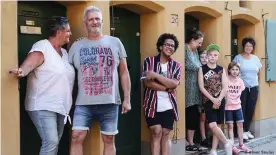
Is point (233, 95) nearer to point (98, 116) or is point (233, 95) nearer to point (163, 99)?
point (163, 99)

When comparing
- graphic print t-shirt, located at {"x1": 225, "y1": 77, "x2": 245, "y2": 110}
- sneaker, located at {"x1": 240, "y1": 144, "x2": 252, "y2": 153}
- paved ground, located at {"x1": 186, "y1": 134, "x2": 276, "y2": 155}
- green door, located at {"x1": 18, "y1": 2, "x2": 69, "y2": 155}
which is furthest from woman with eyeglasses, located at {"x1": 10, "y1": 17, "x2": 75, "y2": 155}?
sneaker, located at {"x1": 240, "y1": 144, "x2": 252, "y2": 153}

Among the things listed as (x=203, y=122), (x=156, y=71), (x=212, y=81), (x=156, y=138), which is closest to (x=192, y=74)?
(x=212, y=81)

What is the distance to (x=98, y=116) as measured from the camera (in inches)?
177

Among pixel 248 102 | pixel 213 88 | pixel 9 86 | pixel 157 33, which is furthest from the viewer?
pixel 248 102

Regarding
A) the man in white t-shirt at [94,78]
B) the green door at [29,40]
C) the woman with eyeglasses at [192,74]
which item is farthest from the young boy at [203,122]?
the green door at [29,40]

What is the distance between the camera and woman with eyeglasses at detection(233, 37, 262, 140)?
300 inches

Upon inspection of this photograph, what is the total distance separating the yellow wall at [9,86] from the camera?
158 inches

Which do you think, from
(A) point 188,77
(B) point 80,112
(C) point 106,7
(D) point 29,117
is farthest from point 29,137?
(A) point 188,77

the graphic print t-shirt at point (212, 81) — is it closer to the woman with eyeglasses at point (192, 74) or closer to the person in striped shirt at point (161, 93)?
the woman with eyeglasses at point (192, 74)

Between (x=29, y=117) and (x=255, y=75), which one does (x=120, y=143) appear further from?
(x=255, y=75)

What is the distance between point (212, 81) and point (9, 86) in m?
3.19

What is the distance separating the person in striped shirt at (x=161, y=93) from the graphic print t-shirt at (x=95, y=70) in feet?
3.19

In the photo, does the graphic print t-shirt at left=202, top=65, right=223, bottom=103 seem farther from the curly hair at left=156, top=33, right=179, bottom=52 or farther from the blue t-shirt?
the blue t-shirt

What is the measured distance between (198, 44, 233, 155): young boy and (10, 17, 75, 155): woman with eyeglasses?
8.37ft
